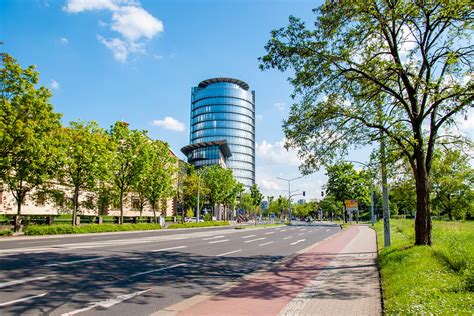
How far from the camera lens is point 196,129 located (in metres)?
142

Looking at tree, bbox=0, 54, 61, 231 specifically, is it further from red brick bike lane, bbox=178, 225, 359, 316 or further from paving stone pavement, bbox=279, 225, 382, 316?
paving stone pavement, bbox=279, 225, 382, 316

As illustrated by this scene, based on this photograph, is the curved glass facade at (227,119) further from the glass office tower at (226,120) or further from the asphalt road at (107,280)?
the asphalt road at (107,280)

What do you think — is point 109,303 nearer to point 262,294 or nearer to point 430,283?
point 262,294

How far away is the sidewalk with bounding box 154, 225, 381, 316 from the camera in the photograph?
6.79m

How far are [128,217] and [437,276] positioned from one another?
5747 cm

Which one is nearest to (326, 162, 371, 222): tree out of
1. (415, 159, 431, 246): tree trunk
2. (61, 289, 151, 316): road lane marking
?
(415, 159, 431, 246): tree trunk

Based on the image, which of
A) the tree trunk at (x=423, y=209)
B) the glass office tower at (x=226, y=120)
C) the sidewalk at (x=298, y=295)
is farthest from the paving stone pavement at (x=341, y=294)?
the glass office tower at (x=226, y=120)

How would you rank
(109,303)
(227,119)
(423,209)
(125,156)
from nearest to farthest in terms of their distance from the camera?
(109,303)
(423,209)
(125,156)
(227,119)

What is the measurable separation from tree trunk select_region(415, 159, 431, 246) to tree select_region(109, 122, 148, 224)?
1359 inches

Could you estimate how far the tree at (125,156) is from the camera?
41969mm

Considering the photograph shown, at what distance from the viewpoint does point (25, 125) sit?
25156 millimetres

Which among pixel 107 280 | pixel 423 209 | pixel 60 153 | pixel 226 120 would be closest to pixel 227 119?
pixel 226 120

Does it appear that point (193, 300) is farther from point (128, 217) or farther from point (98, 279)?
point (128, 217)

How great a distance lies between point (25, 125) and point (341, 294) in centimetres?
2557
